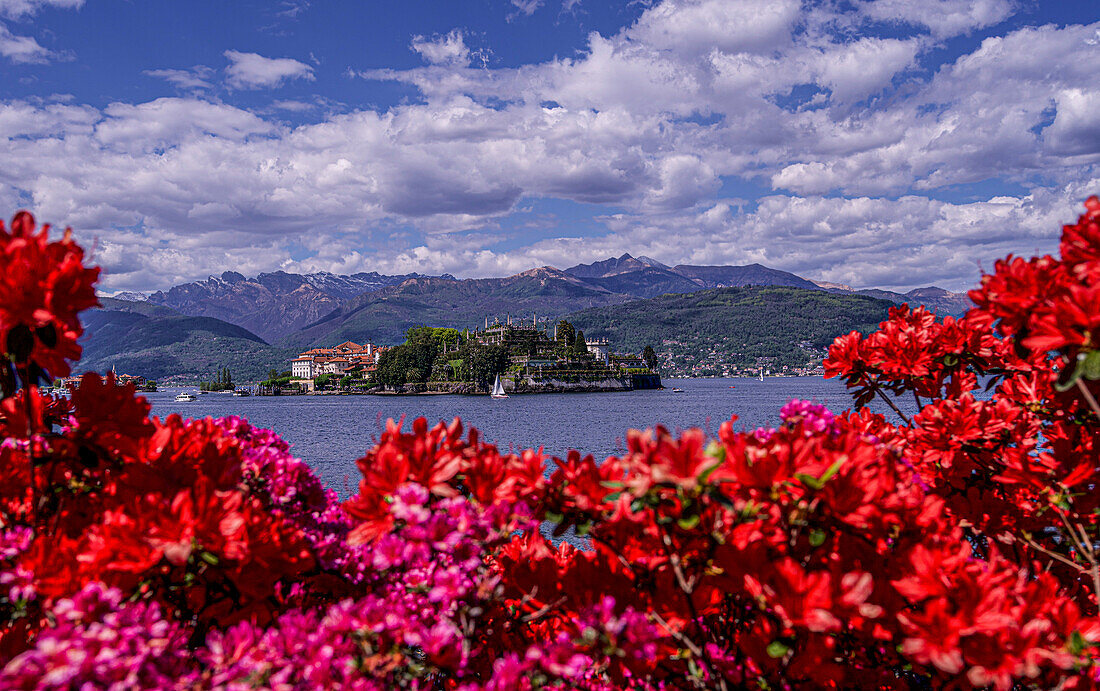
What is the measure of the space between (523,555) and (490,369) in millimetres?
134093

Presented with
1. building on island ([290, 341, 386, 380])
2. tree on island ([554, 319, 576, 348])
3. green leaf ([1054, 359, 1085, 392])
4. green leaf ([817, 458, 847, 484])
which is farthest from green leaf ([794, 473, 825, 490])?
building on island ([290, 341, 386, 380])

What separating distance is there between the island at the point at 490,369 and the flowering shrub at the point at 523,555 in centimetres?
13303

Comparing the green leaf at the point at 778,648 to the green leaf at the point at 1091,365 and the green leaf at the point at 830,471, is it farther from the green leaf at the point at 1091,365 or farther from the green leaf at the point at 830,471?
the green leaf at the point at 1091,365

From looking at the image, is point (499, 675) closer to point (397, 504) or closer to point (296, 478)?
point (397, 504)

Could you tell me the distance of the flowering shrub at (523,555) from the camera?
2145mm

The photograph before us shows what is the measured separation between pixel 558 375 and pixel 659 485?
139 metres

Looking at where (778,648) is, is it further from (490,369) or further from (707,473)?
(490,369)

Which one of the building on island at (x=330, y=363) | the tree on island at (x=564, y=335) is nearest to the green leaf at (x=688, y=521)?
the tree on island at (x=564, y=335)

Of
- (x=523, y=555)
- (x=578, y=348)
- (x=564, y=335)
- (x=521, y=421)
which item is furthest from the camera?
(x=564, y=335)

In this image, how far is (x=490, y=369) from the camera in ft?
449

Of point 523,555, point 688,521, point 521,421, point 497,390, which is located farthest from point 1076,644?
point 497,390

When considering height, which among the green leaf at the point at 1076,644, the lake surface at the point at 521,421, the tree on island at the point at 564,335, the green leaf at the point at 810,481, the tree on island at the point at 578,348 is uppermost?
the tree on island at the point at 564,335

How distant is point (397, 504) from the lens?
235cm

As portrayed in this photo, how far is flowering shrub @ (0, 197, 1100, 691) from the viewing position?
84.4 inches
